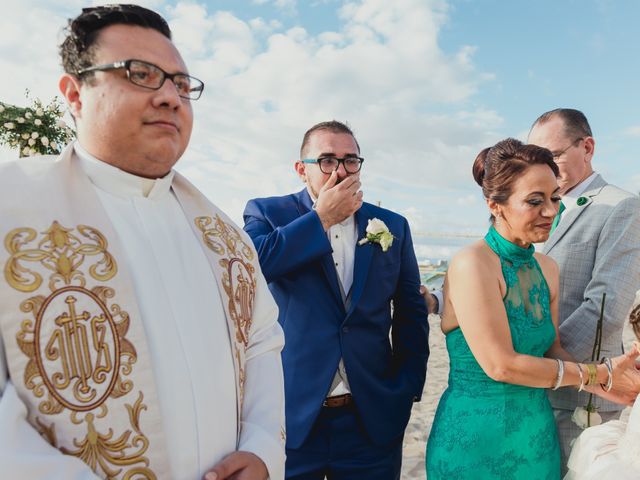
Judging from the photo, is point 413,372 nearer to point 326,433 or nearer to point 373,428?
point 373,428

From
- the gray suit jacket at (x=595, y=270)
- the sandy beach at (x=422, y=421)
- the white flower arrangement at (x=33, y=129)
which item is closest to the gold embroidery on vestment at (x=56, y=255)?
the gray suit jacket at (x=595, y=270)

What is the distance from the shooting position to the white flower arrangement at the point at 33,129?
832 cm

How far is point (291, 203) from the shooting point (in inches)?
120

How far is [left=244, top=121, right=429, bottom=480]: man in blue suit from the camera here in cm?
263

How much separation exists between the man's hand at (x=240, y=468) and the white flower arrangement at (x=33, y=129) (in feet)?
26.7

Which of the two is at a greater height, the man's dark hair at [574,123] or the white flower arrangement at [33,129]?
the white flower arrangement at [33,129]

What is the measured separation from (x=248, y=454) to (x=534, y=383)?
4.62ft

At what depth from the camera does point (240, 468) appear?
157cm

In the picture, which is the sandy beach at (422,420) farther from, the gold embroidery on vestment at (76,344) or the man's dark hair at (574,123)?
the gold embroidery on vestment at (76,344)

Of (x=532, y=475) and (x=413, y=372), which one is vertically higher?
(x=413, y=372)

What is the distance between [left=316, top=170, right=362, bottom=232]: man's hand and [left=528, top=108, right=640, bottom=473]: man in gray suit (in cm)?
129

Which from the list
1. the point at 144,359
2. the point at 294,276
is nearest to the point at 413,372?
the point at 294,276

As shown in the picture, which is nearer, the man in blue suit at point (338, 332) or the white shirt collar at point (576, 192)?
the man in blue suit at point (338, 332)

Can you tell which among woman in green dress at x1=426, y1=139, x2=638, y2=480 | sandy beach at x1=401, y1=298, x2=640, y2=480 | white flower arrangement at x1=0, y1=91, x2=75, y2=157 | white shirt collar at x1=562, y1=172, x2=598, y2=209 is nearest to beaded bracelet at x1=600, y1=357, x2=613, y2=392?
woman in green dress at x1=426, y1=139, x2=638, y2=480
